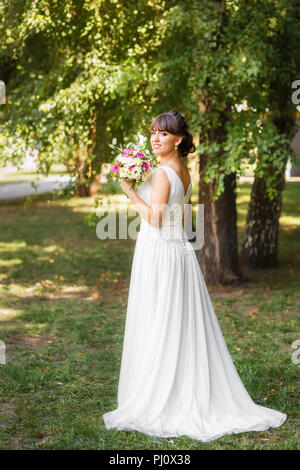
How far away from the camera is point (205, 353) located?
4.57 meters

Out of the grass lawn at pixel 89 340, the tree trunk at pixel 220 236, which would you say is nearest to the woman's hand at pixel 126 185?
the grass lawn at pixel 89 340

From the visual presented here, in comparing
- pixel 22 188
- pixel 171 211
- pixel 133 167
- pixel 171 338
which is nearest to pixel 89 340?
pixel 171 338

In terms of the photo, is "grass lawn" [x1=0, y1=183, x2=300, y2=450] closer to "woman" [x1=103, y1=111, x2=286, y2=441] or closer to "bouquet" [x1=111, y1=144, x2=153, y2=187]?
"woman" [x1=103, y1=111, x2=286, y2=441]

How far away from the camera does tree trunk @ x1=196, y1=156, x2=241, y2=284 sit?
32.4 feet

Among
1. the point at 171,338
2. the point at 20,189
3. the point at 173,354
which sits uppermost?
the point at 20,189

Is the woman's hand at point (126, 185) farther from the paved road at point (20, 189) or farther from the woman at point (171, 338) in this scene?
the paved road at point (20, 189)

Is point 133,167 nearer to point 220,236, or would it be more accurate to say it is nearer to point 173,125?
point 173,125

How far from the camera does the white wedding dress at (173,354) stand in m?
4.48

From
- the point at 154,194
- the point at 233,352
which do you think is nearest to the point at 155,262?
the point at 154,194

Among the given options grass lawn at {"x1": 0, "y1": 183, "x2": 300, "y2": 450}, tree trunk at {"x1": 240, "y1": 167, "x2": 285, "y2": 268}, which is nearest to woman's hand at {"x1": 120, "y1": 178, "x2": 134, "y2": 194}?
grass lawn at {"x1": 0, "y1": 183, "x2": 300, "y2": 450}

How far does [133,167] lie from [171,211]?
0.41 meters

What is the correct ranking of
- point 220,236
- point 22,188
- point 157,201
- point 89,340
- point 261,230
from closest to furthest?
point 157,201 → point 89,340 → point 220,236 → point 261,230 → point 22,188

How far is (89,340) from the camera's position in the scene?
7.26 meters

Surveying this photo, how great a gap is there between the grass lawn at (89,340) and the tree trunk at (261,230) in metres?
0.32
